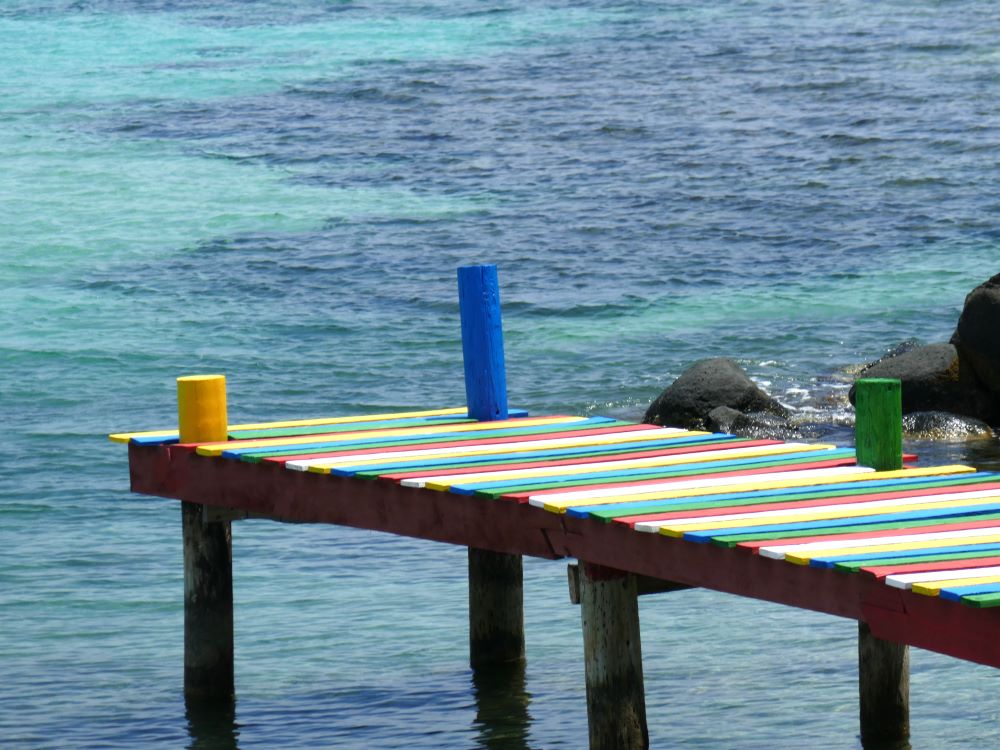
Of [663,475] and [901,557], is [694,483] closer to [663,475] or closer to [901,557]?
[663,475]

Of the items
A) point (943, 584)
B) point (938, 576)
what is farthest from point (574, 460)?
point (943, 584)

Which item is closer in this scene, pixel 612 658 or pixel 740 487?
pixel 612 658

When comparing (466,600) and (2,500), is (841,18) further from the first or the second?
(466,600)

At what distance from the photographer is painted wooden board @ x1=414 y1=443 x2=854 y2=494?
8500mm

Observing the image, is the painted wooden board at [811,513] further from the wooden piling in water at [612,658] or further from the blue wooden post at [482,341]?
the blue wooden post at [482,341]

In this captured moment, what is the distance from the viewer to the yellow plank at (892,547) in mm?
6812

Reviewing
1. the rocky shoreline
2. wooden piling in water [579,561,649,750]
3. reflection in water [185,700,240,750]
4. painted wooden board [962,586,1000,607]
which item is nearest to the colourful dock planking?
painted wooden board [962,586,1000,607]

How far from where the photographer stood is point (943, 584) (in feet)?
20.5

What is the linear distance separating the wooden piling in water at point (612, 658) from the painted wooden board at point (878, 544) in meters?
1.21

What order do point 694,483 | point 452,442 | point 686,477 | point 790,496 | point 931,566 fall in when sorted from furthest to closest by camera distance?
point 452,442 → point 686,477 → point 694,483 → point 790,496 → point 931,566

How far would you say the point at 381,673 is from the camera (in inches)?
429

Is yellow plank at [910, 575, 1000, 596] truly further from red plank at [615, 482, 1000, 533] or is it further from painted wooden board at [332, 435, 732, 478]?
painted wooden board at [332, 435, 732, 478]

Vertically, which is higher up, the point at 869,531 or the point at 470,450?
the point at 470,450

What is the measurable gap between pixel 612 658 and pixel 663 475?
95cm
